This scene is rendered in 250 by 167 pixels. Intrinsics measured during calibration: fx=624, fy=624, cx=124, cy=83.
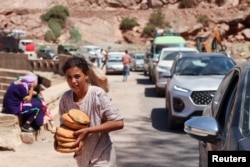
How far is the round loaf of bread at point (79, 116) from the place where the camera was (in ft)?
16.3

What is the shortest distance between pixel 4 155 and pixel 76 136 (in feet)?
16.9

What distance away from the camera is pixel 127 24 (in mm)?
85312

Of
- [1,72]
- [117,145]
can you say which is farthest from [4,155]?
[1,72]

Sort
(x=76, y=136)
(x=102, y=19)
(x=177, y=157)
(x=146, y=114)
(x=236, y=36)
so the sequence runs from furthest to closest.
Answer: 1. (x=102, y=19)
2. (x=236, y=36)
3. (x=146, y=114)
4. (x=177, y=157)
5. (x=76, y=136)

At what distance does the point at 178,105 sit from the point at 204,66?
2199 mm

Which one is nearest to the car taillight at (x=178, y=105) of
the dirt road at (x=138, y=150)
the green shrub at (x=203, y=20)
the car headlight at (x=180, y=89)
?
the car headlight at (x=180, y=89)

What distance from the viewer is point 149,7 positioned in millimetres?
97562

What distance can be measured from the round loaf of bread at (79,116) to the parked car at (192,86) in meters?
7.58

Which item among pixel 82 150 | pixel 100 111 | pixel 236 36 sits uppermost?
pixel 100 111

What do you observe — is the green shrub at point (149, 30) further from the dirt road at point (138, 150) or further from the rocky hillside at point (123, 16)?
the dirt road at point (138, 150)

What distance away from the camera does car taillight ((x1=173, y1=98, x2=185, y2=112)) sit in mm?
12727

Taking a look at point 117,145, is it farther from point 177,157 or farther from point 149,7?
point 149,7

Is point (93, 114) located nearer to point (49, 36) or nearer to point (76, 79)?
point (76, 79)

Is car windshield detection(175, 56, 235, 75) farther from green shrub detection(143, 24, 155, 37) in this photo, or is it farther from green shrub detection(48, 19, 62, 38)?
green shrub detection(48, 19, 62, 38)
